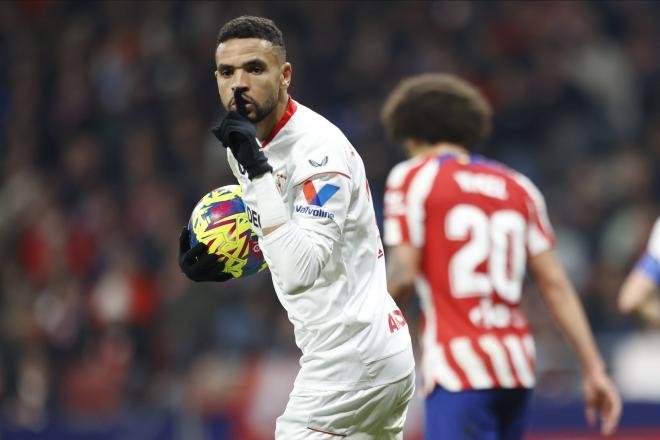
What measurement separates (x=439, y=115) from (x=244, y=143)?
1.67 metres

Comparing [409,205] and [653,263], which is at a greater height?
[409,205]

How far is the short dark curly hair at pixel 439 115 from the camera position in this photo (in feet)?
15.4

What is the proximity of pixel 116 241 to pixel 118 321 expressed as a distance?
90 centimetres

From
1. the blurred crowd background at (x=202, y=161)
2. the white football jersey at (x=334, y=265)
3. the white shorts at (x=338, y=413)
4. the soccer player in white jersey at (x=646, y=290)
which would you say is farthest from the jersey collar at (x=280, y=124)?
the blurred crowd background at (x=202, y=161)

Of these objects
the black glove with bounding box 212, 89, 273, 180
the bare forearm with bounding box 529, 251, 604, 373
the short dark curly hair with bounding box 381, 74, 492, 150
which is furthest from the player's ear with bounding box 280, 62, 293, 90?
→ the bare forearm with bounding box 529, 251, 604, 373

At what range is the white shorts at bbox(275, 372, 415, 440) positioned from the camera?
11.5 ft

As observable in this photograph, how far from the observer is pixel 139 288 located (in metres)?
9.66

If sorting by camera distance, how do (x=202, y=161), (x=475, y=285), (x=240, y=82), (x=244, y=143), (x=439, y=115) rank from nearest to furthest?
(x=244, y=143), (x=240, y=82), (x=475, y=285), (x=439, y=115), (x=202, y=161)

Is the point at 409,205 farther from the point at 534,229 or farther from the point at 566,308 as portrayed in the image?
the point at 566,308

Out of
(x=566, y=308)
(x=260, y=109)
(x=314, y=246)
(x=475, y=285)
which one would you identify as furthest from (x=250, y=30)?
(x=566, y=308)

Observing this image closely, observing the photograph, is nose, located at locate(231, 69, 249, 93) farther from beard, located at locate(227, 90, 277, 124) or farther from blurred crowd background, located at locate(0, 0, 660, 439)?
blurred crowd background, located at locate(0, 0, 660, 439)

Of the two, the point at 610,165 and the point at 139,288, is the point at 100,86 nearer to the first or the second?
the point at 139,288

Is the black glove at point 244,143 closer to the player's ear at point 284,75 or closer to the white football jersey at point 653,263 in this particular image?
the player's ear at point 284,75

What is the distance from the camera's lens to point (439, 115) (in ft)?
15.4
